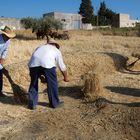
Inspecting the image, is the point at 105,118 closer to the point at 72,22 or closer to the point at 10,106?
the point at 10,106

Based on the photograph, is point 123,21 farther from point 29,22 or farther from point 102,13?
point 29,22

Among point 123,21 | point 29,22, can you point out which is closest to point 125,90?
point 29,22

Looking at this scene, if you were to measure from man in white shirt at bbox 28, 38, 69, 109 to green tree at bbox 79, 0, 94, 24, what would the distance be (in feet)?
230

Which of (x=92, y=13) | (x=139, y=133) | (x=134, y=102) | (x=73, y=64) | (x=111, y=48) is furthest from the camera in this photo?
(x=92, y=13)

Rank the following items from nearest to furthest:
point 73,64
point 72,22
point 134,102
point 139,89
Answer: point 134,102 → point 139,89 → point 73,64 → point 72,22

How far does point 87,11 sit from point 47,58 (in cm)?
7304

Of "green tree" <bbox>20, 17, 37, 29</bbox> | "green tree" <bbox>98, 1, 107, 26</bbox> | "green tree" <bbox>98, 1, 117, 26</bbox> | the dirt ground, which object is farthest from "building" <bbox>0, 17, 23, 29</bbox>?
the dirt ground

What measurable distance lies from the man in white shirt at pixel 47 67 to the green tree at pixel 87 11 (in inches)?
2763

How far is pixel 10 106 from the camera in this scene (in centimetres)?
807

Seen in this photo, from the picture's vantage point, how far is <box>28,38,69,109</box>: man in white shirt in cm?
759

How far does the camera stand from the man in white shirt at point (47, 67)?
24.9ft

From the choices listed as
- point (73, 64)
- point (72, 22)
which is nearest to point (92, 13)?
point (72, 22)

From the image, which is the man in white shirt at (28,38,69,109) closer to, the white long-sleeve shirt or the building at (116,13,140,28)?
the white long-sleeve shirt

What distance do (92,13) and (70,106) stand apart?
2901 inches
